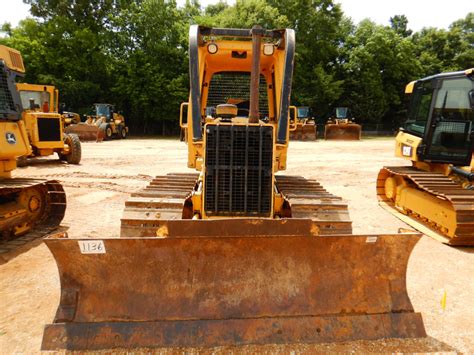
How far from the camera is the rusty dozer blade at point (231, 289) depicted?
301 cm

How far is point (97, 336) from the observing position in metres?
2.95

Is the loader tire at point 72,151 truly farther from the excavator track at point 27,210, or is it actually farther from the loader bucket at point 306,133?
the loader bucket at point 306,133

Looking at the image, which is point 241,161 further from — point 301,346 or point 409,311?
point 409,311

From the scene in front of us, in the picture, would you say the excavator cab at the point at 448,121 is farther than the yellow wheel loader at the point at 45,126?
No

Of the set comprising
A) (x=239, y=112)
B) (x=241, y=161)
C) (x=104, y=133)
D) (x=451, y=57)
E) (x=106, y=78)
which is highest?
(x=451, y=57)

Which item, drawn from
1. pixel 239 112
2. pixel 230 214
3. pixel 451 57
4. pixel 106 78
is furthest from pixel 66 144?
pixel 451 57

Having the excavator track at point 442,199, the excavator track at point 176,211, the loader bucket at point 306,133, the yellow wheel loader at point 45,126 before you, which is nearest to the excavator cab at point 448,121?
the excavator track at point 442,199

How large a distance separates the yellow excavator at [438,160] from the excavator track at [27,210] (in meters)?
6.36

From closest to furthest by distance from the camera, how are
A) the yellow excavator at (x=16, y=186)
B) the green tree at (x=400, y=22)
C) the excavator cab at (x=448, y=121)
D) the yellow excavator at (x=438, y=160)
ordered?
1. the yellow excavator at (x=16, y=186)
2. the yellow excavator at (x=438, y=160)
3. the excavator cab at (x=448, y=121)
4. the green tree at (x=400, y=22)

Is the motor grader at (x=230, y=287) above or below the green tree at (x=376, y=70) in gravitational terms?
below

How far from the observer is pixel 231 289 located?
10.5 ft

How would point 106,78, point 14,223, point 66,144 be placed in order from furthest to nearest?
point 106,78
point 66,144
point 14,223

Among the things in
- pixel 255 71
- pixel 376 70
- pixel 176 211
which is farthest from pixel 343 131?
pixel 176 211

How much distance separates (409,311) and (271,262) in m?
1.29
